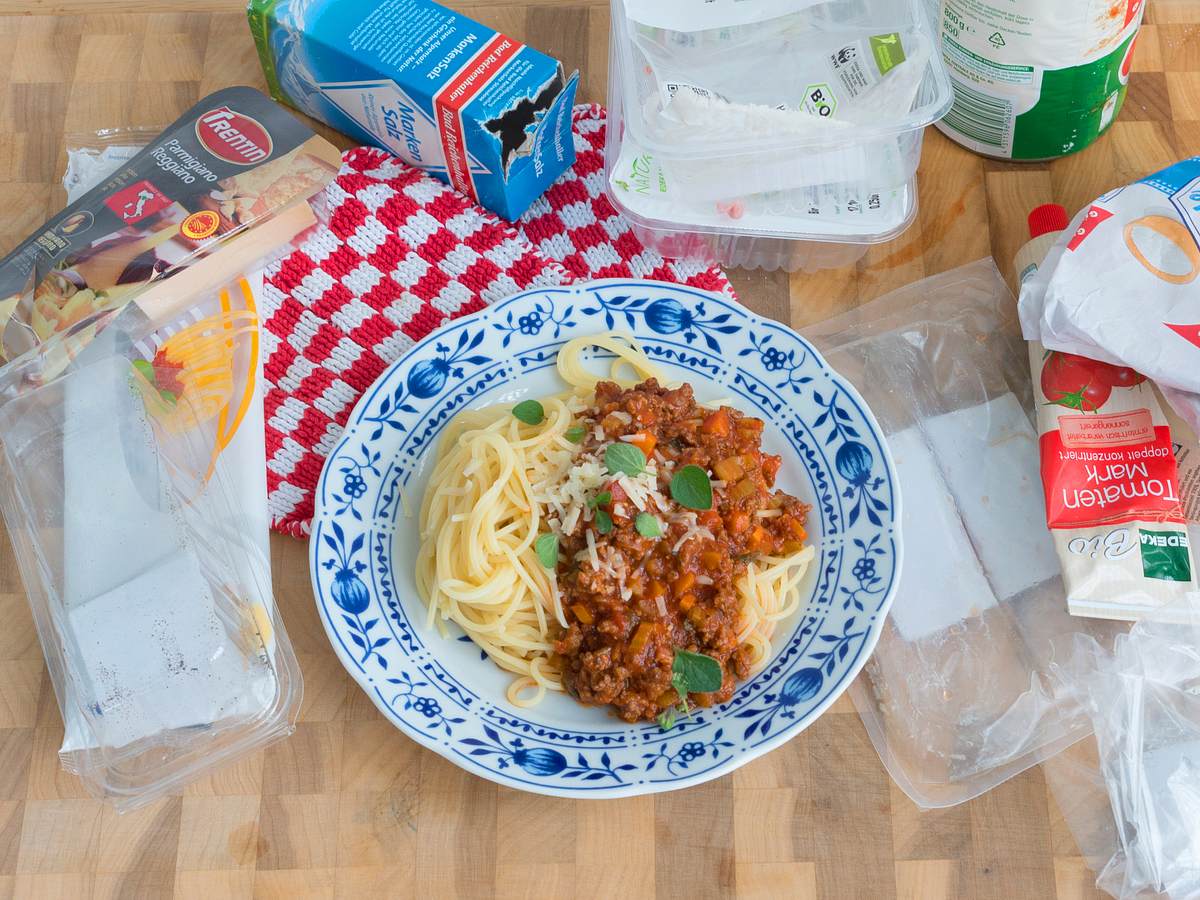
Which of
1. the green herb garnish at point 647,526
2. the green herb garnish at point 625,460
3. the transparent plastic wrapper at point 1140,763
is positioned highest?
the green herb garnish at point 625,460

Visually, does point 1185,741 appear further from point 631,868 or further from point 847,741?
point 631,868

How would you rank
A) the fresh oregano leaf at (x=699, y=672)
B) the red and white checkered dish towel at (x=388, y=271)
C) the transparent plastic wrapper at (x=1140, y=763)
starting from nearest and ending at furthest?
the fresh oregano leaf at (x=699, y=672), the transparent plastic wrapper at (x=1140, y=763), the red and white checkered dish towel at (x=388, y=271)

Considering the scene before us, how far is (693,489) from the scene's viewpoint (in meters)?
2.14

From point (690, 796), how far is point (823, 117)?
4.39 feet

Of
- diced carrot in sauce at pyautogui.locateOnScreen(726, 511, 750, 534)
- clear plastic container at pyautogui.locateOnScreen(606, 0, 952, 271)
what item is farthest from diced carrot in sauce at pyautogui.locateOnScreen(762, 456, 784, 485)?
clear plastic container at pyautogui.locateOnScreen(606, 0, 952, 271)

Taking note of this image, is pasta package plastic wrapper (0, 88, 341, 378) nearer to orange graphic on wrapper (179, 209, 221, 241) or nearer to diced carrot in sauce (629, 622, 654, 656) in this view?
orange graphic on wrapper (179, 209, 221, 241)

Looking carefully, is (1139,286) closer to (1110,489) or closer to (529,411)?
(1110,489)

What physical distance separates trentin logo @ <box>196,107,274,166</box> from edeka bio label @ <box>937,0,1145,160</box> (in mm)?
1442

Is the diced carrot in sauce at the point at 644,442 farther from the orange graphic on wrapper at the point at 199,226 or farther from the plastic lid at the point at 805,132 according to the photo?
the orange graphic on wrapper at the point at 199,226

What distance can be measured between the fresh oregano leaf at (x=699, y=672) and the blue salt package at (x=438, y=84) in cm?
109

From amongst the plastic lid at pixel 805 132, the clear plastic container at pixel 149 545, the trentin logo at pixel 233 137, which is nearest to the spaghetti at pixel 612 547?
the clear plastic container at pixel 149 545

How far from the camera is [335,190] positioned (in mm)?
2641

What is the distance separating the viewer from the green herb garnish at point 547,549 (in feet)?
7.11

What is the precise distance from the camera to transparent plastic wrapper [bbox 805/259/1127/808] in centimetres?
225
